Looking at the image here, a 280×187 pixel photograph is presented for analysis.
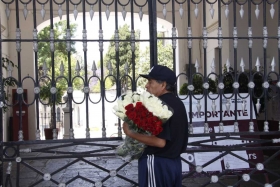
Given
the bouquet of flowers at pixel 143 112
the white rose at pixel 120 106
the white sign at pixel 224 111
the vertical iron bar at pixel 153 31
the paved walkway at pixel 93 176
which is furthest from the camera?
the paved walkway at pixel 93 176

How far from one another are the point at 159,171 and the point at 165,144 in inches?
10.0

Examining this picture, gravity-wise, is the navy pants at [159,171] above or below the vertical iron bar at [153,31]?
below

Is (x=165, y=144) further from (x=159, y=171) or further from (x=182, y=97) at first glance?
(x=182, y=97)

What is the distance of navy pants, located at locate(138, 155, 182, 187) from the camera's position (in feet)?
11.3

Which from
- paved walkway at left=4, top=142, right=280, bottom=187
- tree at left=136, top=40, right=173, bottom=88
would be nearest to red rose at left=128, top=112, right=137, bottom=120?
paved walkway at left=4, top=142, right=280, bottom=187

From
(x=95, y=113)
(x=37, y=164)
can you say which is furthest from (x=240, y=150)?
(x=95, y=113)

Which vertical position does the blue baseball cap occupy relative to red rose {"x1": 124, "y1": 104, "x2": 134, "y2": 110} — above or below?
above

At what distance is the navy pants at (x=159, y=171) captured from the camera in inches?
136

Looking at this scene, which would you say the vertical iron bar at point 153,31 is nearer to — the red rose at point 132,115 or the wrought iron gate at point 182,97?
the wrought iron gate at point 182,97

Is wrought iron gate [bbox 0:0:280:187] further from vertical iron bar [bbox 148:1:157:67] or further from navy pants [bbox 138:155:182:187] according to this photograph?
navy pants [bbox 138:155:182:187]

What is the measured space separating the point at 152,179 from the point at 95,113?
66.2 feet

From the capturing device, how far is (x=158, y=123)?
3178 mm

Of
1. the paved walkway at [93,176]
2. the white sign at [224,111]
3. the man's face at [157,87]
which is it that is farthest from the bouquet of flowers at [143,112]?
the paved walkway at [93,176]

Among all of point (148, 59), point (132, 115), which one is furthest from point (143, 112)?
point (148, 59)
